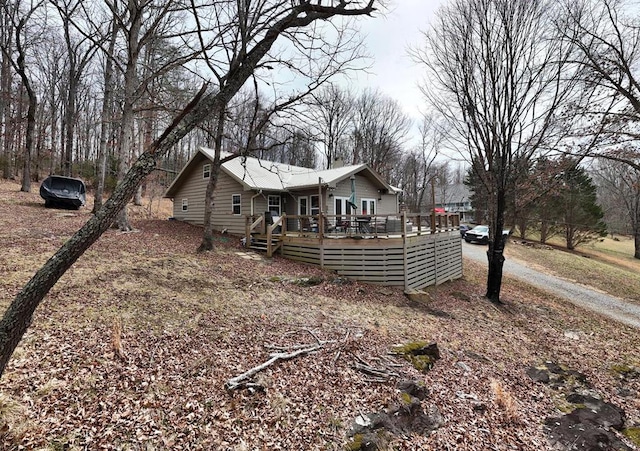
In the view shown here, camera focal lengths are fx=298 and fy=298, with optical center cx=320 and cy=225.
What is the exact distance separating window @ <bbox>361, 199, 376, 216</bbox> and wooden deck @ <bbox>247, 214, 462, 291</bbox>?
4.82 metres

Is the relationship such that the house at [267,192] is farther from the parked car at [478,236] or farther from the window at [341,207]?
the parked car at [478,236]

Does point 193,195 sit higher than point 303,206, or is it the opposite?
point 193,195

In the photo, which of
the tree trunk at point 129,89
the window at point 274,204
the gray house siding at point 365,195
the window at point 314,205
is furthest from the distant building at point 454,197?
the tree trunk at point 129,89

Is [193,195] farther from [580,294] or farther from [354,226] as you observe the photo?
[580,294]

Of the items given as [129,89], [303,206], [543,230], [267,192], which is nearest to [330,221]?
[303,206]

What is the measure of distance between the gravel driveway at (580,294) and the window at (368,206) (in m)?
7.06

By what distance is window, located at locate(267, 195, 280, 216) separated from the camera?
14998 mm

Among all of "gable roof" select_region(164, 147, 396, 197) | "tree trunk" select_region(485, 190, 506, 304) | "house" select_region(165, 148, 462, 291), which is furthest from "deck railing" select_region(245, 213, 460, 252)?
"tree trunk" select_region(485, 190, 506, 304)

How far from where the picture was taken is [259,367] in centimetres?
407

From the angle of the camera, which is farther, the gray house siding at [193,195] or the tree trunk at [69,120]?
the tree trunk at [69,120]

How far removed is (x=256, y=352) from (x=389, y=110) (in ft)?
107

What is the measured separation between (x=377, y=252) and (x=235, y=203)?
8394mm

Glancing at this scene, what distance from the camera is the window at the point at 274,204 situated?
1500cm

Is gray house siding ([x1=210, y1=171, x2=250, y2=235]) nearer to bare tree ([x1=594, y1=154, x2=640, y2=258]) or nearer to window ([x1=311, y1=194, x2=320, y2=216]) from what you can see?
window ([x1=311, y1=194, x2=320, y2=216])
